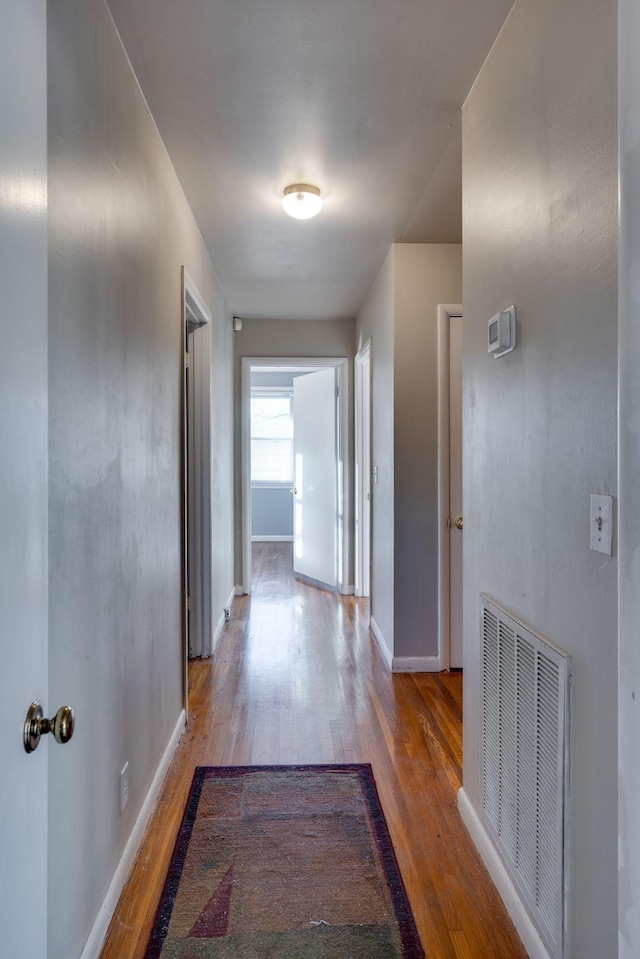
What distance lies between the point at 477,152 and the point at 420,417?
5.25 ft

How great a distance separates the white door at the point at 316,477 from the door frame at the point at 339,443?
0.06 meters

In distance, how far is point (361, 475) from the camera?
4914mm

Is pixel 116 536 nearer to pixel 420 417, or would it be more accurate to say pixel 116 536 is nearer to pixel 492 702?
pixel 492 702

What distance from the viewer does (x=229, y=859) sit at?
174 cm

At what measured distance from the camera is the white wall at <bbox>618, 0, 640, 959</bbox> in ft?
2.64

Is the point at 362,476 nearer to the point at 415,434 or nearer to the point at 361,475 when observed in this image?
the point at 361,475

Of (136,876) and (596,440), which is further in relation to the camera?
(136,876)

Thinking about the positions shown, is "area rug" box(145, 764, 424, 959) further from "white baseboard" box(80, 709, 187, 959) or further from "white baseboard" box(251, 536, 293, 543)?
"white baseboard" box(251, 536, 293, 543)

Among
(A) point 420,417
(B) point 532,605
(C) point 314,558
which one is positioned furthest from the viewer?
(C) point 314,558

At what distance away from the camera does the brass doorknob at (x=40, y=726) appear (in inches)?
29.6

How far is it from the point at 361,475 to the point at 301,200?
2.67m

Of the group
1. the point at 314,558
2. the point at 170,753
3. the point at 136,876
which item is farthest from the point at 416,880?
the point at 314,558

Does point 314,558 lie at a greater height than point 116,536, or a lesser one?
lesser

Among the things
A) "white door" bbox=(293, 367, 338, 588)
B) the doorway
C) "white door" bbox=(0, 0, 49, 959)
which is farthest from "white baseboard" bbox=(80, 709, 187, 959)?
"white door" bbox=(293, 367, 338, 588)
